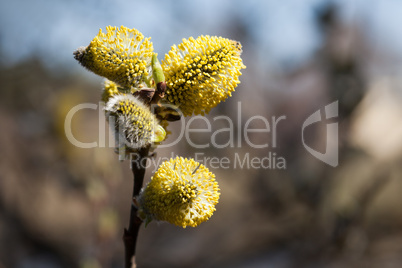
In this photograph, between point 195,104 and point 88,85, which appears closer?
point 195,104

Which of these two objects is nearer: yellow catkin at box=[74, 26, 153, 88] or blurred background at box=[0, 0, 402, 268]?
yellow catkin at box=[74, 26, 153, 88]

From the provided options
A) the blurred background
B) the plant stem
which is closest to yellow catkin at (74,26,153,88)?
the plant stem

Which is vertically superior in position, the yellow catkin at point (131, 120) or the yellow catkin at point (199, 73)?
the yellow catkin at point (199, 73)

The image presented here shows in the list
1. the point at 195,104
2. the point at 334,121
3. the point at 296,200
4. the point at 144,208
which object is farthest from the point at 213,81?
the point at 296,200

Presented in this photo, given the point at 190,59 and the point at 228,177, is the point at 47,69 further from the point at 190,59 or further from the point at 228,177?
the point at 190,59

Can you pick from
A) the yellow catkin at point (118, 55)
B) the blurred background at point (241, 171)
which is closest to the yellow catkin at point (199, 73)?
the yellow catkin at point (118, 55)

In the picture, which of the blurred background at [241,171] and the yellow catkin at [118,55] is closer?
the yellow catkin at [118,55]

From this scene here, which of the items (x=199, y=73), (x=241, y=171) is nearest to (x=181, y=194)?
(x=199, y=73)

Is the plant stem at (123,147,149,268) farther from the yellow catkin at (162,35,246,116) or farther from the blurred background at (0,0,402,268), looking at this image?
the blurred background at (0,0,402,268)

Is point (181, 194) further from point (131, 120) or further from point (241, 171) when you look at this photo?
point (241, 171)

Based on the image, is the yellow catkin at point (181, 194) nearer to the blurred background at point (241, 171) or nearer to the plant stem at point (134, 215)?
the plant stem at point (134, 215)

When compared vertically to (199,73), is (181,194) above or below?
below
